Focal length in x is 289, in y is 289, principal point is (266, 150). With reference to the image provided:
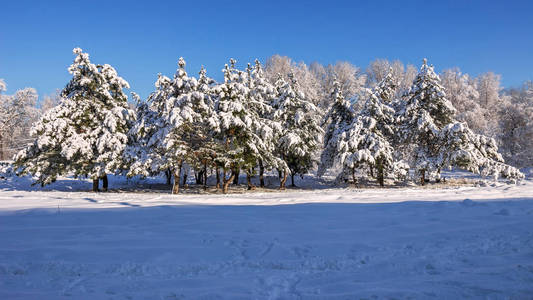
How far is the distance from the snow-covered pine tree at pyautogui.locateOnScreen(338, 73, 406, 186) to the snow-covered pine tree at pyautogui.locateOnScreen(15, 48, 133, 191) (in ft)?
48.7

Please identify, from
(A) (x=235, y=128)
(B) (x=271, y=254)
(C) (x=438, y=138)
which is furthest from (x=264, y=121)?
(B) (x=271, y=254)

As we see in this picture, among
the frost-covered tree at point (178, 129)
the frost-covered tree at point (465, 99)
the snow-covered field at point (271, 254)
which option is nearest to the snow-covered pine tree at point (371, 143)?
the frost-covered tree at point (178, 129)

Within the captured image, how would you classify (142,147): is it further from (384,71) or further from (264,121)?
(384,71)

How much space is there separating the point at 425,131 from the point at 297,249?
18.3 meters

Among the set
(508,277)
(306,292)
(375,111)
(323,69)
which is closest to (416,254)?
(508,277)

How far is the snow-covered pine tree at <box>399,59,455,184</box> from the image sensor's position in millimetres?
20108

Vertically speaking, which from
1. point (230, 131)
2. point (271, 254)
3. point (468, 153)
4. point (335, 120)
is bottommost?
point (271, 254)

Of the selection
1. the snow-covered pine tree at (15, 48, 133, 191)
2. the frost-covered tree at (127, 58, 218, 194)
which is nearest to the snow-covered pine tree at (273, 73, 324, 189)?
the frost-covered tree at (127, 58, 218, 194)

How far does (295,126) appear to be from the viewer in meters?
22.5

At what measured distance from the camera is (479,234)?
19.5ft

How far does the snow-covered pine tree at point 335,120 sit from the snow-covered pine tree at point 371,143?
57.5 inches

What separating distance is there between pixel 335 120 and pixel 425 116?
6582mm

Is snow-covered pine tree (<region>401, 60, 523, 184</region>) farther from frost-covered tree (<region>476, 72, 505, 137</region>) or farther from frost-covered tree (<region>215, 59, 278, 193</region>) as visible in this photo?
frost-covered tree (<region>476, 72, 505, 137</region>)

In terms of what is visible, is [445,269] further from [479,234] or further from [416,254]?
[479,234]
